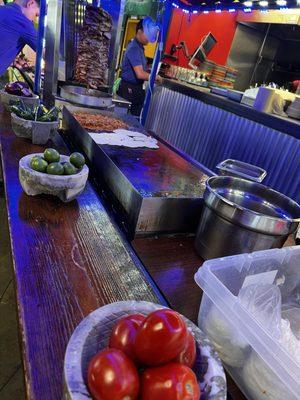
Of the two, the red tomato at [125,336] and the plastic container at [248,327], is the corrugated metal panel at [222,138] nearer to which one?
the plastic container at [248,327]

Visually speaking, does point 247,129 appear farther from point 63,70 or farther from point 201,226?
point 201,226

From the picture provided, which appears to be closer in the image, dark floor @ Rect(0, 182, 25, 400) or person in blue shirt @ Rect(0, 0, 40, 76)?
dark floor @ Rect(0, 182, 25, 400)

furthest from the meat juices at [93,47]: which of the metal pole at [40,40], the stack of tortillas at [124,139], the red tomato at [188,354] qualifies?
the red tomato at [188,354]

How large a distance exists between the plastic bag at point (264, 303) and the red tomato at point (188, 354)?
0.97ft

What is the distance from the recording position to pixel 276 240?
1.20 m

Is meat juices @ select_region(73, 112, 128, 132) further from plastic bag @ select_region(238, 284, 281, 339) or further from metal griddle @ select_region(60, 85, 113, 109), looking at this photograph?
plastic bag @ select_region(238, 284, 281, 339)

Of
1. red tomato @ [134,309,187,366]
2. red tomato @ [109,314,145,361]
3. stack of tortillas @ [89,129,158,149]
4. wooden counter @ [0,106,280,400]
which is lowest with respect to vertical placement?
wooden counter @ [0,106,280,400]

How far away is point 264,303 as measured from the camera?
3.07 feet

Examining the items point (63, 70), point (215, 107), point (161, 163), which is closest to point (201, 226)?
point (161, 163)

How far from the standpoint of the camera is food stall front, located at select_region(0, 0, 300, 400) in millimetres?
689

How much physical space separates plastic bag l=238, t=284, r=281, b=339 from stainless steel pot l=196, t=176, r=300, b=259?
9.3 inches

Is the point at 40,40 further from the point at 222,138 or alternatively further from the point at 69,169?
the point at 69,169

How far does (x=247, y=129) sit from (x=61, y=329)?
3.11 meters

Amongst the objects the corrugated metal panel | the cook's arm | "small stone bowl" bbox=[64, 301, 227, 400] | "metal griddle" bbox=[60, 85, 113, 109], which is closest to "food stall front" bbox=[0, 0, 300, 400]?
"small stone bowl" bbox=[64, 301, 227, 400]
